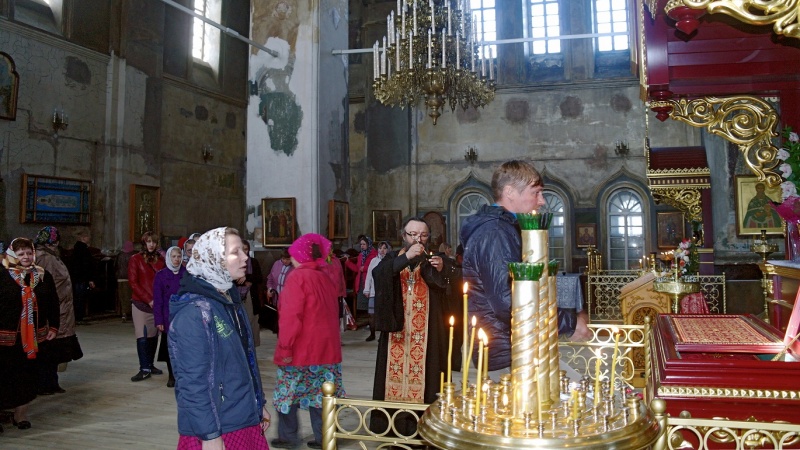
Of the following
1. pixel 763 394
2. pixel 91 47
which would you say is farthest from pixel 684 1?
pixel 91 47

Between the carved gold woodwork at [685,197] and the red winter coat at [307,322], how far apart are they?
654cm

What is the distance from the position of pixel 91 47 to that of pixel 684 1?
13623mm

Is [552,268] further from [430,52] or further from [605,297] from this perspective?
[605,297]

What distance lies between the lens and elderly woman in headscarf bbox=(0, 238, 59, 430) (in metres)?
4.83

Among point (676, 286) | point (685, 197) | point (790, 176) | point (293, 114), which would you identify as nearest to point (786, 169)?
point (790, 176)

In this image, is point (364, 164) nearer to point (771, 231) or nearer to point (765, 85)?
point (771, 231)

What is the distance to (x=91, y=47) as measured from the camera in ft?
44.0

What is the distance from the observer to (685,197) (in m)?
9.49

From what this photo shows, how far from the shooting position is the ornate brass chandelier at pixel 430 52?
29.9 feet

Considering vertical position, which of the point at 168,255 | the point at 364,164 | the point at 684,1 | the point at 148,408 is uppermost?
the point at 364,164

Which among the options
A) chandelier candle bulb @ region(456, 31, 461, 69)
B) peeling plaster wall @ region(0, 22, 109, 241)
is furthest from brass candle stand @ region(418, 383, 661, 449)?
peeling plaster wall @ region(0, 22, 109, 241)

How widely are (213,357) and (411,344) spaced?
7.03 ft

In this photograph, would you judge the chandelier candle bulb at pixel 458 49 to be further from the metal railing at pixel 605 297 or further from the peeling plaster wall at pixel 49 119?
the peeling plaster wall at pixel 49 119

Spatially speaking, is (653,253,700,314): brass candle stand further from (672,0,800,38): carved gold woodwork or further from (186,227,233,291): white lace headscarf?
(186,227,233,291): white lace headscarf
